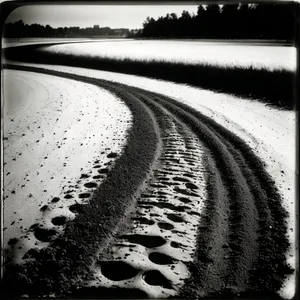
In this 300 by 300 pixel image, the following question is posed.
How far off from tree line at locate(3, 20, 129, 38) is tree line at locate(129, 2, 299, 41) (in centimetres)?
18

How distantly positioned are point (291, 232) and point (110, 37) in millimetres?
1880

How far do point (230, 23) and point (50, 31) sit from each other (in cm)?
133

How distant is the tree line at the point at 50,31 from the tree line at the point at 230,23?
0.58ft

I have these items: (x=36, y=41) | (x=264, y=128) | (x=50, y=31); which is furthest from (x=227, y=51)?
(x=36, y=41)

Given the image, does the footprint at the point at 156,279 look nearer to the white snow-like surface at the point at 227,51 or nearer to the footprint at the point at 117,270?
the footprint at the point at 117,270

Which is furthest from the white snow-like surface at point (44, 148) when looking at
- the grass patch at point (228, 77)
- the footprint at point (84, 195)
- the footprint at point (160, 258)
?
the footprint at point (160, 258)

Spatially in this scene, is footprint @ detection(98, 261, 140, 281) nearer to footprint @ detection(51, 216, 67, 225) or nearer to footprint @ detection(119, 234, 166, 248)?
footprint @ detection(119, 234, 166, 248)

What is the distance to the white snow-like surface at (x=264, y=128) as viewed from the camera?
178 cm

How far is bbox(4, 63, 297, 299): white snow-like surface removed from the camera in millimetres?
1775

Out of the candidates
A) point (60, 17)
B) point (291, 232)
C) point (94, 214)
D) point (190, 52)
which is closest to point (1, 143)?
point (94, 214)

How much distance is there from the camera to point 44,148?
2.00m

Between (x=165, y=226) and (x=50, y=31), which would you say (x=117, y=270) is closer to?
(x=165, y=226)

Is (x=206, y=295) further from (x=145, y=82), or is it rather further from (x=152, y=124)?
(x=145, y=82)

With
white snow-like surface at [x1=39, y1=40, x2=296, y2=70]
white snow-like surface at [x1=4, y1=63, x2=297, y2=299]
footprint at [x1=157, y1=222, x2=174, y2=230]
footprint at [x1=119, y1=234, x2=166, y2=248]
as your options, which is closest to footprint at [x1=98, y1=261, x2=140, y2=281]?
footprint at [x1=119, y1=234, x2=166, y2=248]
